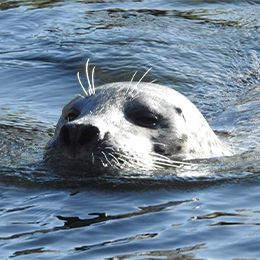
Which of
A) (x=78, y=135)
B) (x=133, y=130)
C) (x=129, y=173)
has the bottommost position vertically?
(x=129, y=173)

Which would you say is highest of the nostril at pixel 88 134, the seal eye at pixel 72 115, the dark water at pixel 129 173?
the nostril at pixel 88 134

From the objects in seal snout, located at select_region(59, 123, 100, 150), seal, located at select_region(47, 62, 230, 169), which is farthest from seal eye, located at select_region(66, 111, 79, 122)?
seal snout, located at select_region(59, 123, 100, 150)

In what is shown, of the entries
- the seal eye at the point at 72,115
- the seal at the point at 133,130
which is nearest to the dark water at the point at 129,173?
the seal at the point at 133,130

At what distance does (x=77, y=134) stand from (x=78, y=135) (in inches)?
0.4

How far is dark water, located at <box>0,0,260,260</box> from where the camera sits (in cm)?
446

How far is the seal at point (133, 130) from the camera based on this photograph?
18.1 ft

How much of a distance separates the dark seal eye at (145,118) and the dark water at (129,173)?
0.43 m

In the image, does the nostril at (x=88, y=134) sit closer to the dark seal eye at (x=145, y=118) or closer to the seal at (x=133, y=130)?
the seal at (x=133, y=130)

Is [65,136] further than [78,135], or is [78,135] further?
[65,136]

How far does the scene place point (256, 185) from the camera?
5.73m

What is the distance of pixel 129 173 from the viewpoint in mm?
5801

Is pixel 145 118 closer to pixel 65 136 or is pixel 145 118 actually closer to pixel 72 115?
pixel 72 115

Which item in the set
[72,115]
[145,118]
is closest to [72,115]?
[72,115]

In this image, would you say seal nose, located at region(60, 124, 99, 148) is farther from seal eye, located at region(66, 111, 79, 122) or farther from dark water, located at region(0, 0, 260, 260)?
seal eye, located at region(66, 111, 79, 122)
